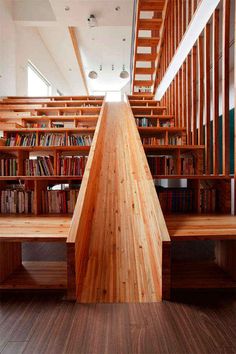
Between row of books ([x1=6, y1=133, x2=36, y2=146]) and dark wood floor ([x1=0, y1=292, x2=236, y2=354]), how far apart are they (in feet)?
6.51

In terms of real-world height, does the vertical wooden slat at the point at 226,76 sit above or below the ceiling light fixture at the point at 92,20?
below

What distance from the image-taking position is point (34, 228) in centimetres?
166

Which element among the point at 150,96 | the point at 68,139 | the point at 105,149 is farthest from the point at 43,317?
the point at 150,96

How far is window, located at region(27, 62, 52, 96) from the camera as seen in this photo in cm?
713

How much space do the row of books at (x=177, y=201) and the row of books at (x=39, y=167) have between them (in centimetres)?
121

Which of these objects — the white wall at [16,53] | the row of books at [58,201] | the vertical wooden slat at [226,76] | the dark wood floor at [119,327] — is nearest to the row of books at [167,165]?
the vertical wooden slat at [226,76]

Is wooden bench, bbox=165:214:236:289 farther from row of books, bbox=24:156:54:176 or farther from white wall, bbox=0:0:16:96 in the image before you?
white wall, bbox=0:0:16:96

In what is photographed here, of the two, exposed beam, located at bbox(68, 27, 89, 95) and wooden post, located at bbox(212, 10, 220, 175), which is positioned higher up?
exposed beam, located at bbox(68, 27, 89, 95)

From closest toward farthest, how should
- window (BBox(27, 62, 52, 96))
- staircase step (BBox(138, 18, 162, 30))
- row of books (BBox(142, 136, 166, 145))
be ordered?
row of books (BBox(142, 136, 166, 145)), staircase step (BBox(138, 18, 162, 30)), window (BBox(27, 62, 52, 96))

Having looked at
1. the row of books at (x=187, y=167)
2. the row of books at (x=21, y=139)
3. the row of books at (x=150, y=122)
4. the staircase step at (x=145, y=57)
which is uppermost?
the staircase step at (x=145, y=57)

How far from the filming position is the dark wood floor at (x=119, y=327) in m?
1.05

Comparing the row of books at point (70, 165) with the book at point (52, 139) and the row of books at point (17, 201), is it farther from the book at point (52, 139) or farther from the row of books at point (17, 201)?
the book at point (52, 139)

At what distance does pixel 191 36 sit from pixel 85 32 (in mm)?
5041

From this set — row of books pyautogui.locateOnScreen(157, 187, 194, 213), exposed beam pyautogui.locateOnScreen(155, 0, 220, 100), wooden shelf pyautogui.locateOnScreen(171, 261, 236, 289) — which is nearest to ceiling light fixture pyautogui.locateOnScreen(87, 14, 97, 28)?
exposed beam pyautogui.locateOnScreen(155, 0, 220, 100)
